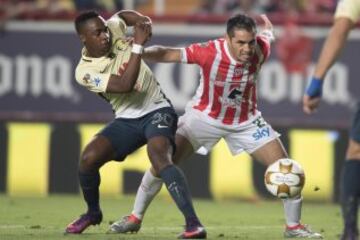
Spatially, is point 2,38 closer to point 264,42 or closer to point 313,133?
point 313,133

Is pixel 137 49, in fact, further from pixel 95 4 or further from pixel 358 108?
pixel 95 4

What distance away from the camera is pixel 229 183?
14.8 m

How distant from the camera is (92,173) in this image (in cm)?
970

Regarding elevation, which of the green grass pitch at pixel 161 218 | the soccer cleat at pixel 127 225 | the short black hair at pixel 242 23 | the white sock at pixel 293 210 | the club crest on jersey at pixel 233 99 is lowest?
the green grass pitch at pixel 161 218

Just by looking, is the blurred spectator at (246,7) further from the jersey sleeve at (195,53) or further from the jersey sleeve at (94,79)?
the jersey sleeve at (94,79)

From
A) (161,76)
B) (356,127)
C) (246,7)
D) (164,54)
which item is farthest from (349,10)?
(161,76)

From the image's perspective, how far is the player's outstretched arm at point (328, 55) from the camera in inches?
278

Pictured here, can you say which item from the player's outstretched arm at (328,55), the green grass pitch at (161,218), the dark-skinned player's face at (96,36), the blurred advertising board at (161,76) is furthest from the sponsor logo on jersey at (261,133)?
the blurred advertising board at (161,76)

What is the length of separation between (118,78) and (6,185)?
5997mm

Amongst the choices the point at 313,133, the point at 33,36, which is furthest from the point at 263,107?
the point at 33,36

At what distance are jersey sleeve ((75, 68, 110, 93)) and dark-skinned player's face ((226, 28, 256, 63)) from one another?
3.57 feet

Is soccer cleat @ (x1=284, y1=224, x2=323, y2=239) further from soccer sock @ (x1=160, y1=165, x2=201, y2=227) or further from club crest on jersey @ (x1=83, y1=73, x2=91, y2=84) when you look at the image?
club crest on jersey @ (x1=83, y1=73, x2=91, y2=84)

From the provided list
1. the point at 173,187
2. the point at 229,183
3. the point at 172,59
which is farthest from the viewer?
the point at 229,183

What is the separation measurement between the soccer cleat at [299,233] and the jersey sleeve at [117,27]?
2196 mm
